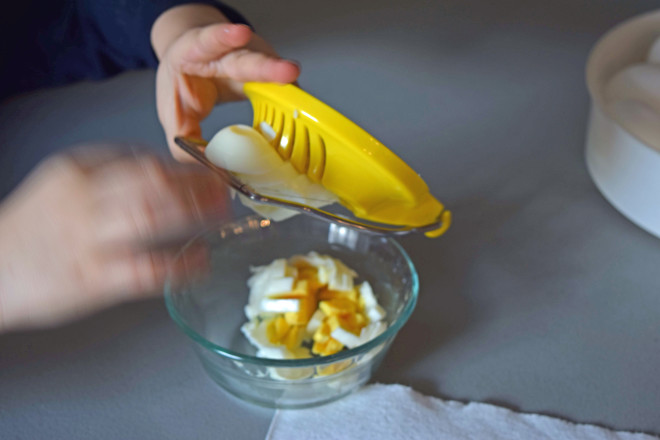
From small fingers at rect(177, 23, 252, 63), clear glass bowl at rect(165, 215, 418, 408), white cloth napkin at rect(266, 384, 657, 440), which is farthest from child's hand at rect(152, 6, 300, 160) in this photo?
white cloth napkin at rect(266, 384, 657, 440)

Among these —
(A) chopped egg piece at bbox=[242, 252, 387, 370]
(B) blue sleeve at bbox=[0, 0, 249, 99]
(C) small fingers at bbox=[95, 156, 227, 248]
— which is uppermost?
(C) small fingers at bbox=[95, 156, 227, 248]

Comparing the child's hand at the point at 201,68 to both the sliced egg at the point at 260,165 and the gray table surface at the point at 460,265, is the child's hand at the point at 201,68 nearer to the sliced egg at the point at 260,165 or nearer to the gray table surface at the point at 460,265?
the sliced egg at the point at 260,165

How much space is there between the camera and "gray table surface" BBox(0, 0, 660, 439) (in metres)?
0.58

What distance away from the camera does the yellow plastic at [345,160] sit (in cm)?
45

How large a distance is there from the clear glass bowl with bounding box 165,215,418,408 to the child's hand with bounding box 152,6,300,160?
5.3 inches

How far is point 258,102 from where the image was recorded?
1.78 feet

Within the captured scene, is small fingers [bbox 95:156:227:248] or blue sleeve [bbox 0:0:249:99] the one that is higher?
small fingers [bbox 95:156:227:248]

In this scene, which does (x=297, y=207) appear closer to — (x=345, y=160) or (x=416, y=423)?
(x=345, y=160)

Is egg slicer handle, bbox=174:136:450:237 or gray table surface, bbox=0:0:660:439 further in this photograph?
gray table surface, bbox=0:0:660:439

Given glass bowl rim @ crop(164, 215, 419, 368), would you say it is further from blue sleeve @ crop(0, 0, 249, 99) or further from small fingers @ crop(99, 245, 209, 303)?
blue sleeve @ crop(0, 0, 249, 99)

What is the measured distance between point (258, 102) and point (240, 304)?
242mm

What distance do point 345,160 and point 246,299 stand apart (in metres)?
0.28

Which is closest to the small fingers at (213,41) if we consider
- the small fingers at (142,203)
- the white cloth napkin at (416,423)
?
the small fingers at (142,203)

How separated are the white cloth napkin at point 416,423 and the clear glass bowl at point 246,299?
16 millimetres
